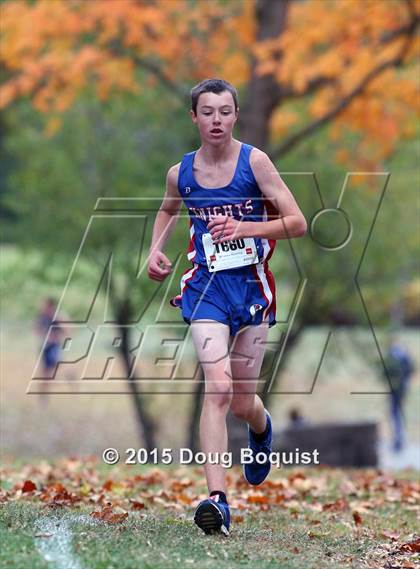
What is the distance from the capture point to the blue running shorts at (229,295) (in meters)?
6.03

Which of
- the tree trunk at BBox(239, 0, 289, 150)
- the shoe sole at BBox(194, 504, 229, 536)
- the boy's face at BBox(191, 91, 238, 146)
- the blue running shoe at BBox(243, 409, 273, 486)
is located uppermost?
the tree trunk at BBox(239, 0, 289, 150)

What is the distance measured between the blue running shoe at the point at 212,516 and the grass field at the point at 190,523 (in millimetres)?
50

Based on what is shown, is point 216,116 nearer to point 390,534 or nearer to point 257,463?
point 257,463

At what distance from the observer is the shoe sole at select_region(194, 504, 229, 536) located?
222 inches

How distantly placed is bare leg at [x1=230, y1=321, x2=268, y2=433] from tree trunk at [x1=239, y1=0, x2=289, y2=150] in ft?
27.1

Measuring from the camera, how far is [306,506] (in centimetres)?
815

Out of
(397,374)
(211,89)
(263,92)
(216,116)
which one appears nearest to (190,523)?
Result: (216,116)

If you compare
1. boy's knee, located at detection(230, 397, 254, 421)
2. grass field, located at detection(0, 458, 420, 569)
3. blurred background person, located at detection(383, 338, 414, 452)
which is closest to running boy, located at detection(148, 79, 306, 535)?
boy's knee, located at detection(230, 397, 254, 421)

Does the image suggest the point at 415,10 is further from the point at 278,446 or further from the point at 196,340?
the point at 196,340

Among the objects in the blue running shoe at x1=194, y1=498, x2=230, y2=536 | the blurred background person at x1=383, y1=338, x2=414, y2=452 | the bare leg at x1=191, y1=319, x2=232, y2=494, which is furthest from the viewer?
the blurred background person at x1=383, y1=338, x2=414, y2=452

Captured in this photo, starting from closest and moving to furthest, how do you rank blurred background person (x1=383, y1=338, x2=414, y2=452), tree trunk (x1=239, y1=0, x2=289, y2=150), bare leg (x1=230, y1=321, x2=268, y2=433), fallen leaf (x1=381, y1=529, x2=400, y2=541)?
bare leg (x1=230, y1=321, x2=268, y2=433)
fallen leaf (x1=381, y1=529, x2=400, y2=541)
tree trunk (x1=239, y1=0, x2=289, y2=150)
blurred background person (x1=383, y1=338, x2=414, y2=452)

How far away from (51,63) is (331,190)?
186 inches

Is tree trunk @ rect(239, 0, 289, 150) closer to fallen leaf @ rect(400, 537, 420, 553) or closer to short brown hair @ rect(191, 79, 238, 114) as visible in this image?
short brown hair @ rect(191, 79, 238, 114)

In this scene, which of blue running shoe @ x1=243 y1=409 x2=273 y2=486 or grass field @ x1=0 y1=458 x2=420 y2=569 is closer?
grass field @ x1=0 y1=458 x2=420 y2=569
